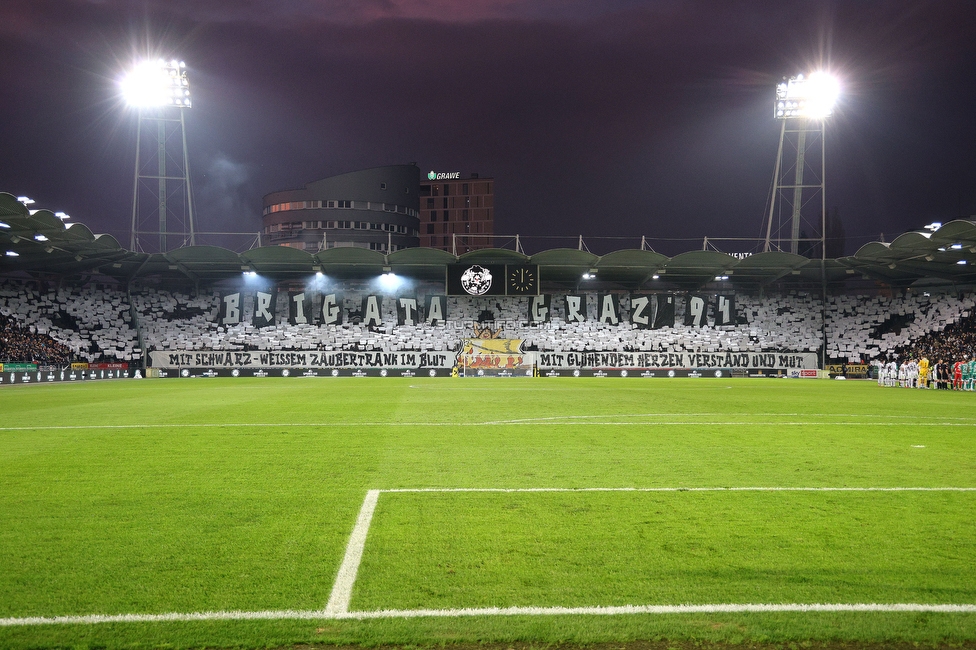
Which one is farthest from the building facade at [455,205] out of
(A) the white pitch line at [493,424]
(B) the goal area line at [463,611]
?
(B) the goal area line at [463,611]

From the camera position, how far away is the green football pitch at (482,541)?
3.98 metres

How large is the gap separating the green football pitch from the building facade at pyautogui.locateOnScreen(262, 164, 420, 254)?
95.5 meters

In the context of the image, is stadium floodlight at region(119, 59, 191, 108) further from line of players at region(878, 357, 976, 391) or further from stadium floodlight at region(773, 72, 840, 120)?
line of players at region(878, 357, 976, 391)

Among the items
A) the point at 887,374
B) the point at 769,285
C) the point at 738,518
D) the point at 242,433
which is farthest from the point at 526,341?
the point at 738,518

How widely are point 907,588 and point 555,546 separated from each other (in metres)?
2.35

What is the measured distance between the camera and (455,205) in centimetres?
12431

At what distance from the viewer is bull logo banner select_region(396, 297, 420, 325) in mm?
56438

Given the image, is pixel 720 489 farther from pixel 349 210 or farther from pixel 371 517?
pixel 349 210

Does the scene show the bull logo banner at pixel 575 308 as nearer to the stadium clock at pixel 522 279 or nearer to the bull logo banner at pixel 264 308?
the stadium clock at pixel 522 279

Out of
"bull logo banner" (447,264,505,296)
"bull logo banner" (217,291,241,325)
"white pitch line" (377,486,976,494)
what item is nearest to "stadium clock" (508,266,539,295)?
"bull logo banner" (447,264,505,296)

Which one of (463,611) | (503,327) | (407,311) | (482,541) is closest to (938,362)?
(503,327)

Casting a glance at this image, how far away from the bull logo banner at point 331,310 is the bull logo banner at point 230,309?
6552 mm

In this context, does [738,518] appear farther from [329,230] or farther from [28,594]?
[329,230]

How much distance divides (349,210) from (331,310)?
53311mm
